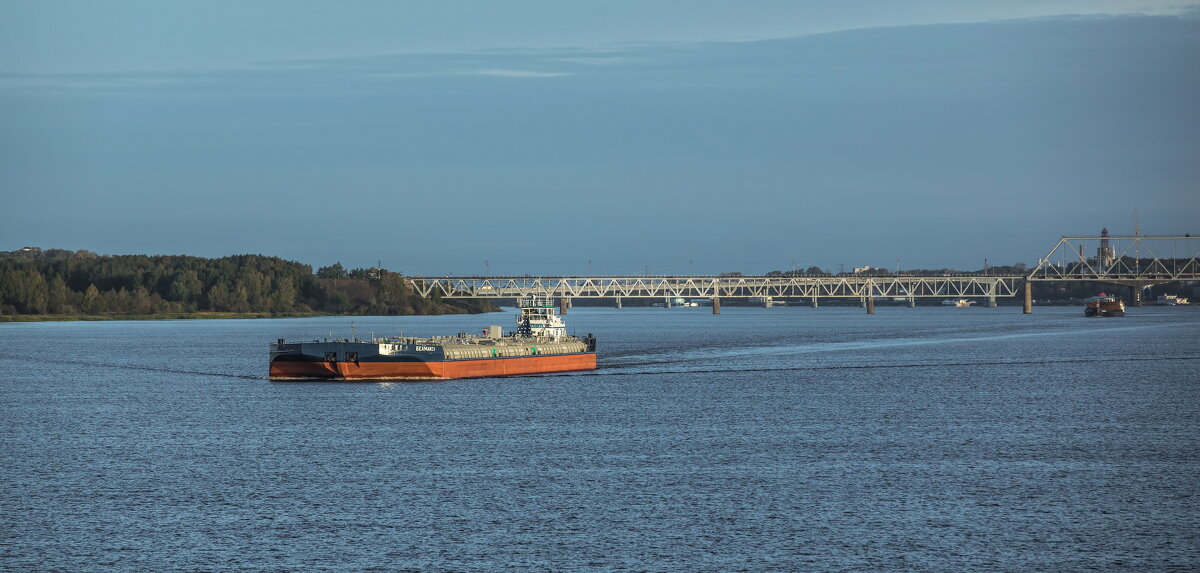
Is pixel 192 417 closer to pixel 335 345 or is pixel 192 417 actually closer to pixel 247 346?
pixel 335 345

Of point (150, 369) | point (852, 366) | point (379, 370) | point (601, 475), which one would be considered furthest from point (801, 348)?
point (601, 475)

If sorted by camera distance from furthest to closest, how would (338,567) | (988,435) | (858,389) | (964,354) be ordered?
(964,354)
(858,389)
(988,435)
(338,567)

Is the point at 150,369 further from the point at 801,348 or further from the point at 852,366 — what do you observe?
the point at 801,348

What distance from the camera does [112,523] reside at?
42.6 metres

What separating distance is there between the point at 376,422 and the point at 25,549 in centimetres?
3319

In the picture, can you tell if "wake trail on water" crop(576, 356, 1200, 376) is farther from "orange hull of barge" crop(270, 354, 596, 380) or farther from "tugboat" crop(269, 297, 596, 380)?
"orange hull of barge" crop(270, 354, 596, 380)

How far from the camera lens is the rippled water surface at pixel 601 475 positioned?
1540 inches

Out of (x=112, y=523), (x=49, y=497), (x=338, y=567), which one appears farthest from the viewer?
(x=49, y=497)

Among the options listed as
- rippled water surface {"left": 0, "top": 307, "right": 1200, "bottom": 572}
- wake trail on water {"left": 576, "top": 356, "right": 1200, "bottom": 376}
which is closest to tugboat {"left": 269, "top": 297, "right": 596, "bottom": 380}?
rippled water surface {"left": 0, "top": 307, "right": 1200, "bottom": 572}

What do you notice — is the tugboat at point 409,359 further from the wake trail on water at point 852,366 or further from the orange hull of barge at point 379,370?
the wake trail on water at point 852,366

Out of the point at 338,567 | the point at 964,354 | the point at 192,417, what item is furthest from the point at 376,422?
the point at 964,354

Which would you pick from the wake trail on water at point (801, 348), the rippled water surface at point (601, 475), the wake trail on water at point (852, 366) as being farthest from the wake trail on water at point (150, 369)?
the wake trail on water at point (801, 348)

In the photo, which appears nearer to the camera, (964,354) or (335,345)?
(335,345)

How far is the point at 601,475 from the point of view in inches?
2069
